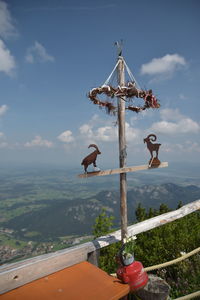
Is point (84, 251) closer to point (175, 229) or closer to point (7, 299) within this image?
point (7, 299)

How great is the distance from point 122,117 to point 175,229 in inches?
198

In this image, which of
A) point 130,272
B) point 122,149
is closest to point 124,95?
point 122,149

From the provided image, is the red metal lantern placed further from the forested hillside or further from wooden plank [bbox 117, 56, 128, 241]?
the forested hillside

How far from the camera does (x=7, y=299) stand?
2.37 metres

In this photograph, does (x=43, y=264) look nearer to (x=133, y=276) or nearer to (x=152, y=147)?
(x=133, y=276)

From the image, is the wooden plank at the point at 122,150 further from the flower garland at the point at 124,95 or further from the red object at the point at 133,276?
the red object at the point at 133,276

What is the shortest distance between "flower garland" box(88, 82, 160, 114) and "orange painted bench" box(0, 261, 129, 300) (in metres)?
2.90

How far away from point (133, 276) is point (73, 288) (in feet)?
2.81

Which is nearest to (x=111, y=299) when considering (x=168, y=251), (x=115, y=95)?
(x=115, y=95)

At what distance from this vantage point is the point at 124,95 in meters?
3.96

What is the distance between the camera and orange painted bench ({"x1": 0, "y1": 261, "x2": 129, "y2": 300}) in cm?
239

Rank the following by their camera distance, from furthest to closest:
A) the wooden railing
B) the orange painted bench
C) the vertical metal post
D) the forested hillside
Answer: the forested hillside
the vertical metal post
the wooden railing
the orange painted bench

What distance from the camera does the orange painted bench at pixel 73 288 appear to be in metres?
2.39

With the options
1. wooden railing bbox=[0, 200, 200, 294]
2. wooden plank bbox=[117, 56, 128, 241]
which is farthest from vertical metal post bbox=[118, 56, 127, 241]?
wooden railing bbox=[0, 200, 200, 294]
